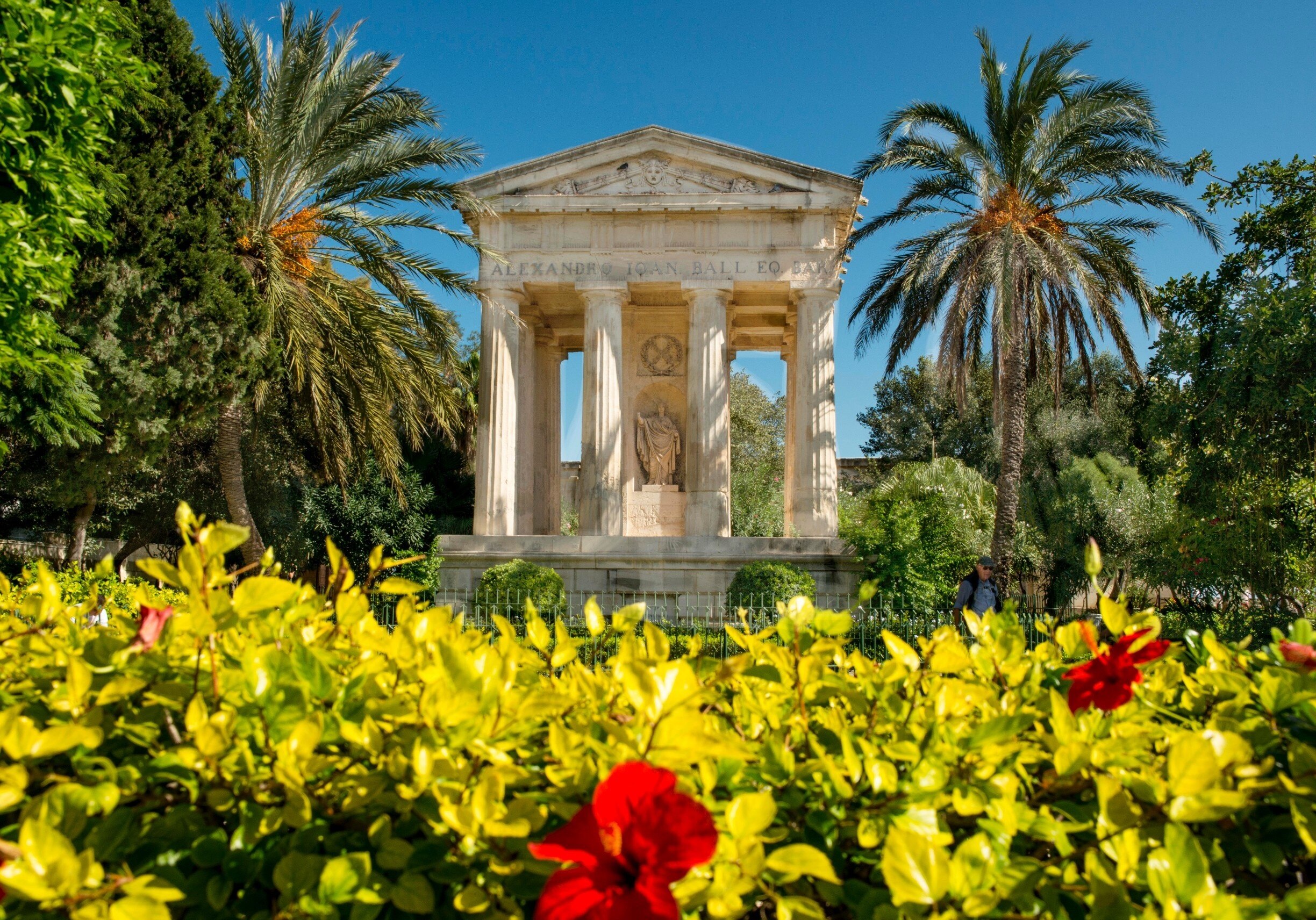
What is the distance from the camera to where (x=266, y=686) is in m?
1.26

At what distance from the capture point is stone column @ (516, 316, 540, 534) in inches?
739

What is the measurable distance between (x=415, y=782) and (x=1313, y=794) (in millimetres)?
1189

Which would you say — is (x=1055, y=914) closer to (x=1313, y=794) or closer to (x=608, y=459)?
(x=1313, y=794)

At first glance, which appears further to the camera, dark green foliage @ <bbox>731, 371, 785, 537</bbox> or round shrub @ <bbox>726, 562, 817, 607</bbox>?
dark green foliage @ <bbox>731, 371, 785, 537</bbox>

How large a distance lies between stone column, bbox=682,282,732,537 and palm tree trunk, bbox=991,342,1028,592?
4819 millimetres

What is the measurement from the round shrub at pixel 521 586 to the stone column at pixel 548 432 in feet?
16.9

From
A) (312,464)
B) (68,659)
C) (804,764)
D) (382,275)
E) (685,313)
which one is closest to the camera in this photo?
(804,764)

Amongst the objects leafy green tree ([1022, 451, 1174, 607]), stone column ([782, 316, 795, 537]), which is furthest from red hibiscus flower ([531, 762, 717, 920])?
leafy green tree ([1022, 451, 1174, 607])

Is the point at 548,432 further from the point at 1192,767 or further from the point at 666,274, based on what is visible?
the point at 1192,767

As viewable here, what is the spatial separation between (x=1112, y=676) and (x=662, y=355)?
18858 millimetres

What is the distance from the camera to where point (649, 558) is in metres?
16.1

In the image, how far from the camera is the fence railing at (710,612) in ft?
35.3

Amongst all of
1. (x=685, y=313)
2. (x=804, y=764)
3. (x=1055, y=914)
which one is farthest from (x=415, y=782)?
(x=685, y=313)

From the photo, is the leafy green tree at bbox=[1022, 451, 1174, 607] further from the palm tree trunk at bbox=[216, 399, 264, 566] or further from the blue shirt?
the palm tree trunk at bbox=[216, 399, 264, 566]
